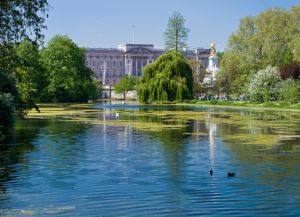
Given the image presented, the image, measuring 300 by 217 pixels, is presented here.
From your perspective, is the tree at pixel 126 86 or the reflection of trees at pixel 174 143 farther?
the tree at pixel 126 86

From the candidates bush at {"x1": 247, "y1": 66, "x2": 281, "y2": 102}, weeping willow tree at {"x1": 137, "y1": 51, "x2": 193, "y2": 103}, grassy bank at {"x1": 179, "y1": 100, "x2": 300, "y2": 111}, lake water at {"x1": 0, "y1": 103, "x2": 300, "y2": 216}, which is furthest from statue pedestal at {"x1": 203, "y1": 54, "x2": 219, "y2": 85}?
lake water at {"x1": 0, "y1": 103, "x2": 300, "y2": 216}

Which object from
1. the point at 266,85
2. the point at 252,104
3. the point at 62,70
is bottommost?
the point at 252,104

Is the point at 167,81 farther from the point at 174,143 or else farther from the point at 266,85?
the point at 174,143

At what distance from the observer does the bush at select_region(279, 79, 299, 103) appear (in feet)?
218

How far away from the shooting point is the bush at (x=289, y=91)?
66.4 m

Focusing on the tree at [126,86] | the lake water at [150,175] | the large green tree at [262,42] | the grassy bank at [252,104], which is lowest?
the lake water at [150,175]

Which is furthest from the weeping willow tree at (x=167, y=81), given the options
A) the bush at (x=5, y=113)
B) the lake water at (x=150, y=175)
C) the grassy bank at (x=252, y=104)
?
the bush at (x=5, y=113)

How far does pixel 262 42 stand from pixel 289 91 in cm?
1873

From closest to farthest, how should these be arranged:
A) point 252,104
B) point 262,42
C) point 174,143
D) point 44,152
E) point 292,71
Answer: point 44,152, point 174,143, point 252,104, point 292,71, point 262,42

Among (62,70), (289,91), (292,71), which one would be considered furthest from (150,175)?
(62,70)

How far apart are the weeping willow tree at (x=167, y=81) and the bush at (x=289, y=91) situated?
15.0 meters

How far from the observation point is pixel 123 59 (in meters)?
194

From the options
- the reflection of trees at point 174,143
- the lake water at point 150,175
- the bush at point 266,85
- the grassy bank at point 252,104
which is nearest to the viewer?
the lake water at point 150,175

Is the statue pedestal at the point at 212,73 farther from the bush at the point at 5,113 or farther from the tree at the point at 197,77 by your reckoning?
the bush at the point at 5,113
